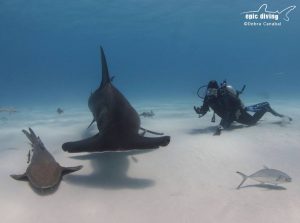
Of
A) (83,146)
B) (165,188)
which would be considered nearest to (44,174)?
(83,146)

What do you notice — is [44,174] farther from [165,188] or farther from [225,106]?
[225,106]

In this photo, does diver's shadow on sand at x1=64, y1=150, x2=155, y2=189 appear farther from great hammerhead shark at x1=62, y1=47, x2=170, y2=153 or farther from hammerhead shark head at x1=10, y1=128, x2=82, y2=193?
great hammerhead shark at x1=62, y1=47, x2=170, y2=153

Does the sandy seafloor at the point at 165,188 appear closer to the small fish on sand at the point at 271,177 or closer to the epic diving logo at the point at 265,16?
the small fish on sand at the point at 271,177

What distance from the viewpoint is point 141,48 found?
12256cm

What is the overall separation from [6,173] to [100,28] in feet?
176

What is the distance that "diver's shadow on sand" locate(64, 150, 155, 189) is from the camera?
16.8 feet

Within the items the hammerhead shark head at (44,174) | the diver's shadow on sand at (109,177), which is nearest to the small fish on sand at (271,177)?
the diver's shadow on sand at (109,177)

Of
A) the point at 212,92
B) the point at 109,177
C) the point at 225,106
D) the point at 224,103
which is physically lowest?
the point at 109,177

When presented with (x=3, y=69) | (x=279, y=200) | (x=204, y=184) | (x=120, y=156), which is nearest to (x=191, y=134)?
(x=120, y=156)

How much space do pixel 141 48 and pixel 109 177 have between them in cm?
12030

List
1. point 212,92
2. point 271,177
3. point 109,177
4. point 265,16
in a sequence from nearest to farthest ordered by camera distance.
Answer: point 271,177
point 109,177
point 212,92
point 265,16

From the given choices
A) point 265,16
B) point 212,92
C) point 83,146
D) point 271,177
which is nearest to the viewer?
point 83,146

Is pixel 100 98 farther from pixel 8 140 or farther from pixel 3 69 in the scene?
pixel 3 69

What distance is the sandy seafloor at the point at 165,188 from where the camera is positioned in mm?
4215
